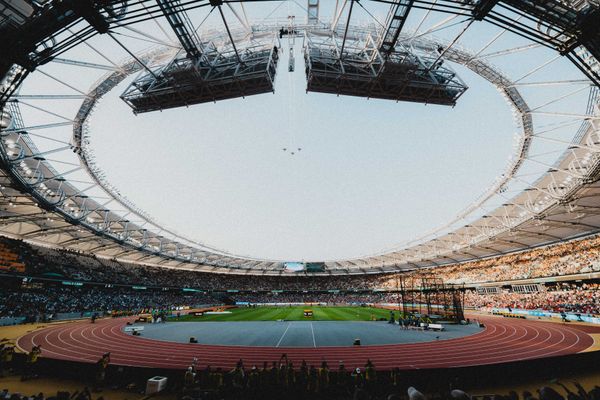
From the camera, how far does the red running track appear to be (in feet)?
55.1

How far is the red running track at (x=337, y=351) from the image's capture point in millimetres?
16781

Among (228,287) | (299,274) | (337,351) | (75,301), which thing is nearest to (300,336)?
(337,351)

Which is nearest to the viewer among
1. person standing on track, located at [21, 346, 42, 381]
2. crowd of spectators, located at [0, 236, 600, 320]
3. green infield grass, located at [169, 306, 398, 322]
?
person standing on track, located at [21, 346, 42, 381]

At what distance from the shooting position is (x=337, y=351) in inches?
754

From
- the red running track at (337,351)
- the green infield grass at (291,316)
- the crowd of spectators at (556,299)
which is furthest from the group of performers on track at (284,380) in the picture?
the crowd of spectators at (556,299)

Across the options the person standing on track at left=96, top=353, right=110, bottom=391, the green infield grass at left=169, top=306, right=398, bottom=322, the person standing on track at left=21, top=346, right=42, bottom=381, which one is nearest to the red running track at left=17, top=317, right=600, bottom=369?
the person standing on track at left=21, top=346, right=42, bottom=381

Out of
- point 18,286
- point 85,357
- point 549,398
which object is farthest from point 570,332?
→ point 18,286

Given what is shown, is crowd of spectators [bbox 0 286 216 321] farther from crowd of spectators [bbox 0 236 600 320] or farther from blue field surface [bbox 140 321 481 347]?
blue field surface [bbox 140 321 481 347]

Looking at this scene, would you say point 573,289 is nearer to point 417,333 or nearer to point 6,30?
point 417,333

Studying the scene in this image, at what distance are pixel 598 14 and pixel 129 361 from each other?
26818mm

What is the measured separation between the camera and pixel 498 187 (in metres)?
31.3

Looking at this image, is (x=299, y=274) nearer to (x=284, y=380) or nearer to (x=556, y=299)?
(x=556, y=299)

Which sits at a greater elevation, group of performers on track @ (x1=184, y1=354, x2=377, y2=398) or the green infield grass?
group of performers on track @ (x1=184, y1=354, x2=377, y2=398)

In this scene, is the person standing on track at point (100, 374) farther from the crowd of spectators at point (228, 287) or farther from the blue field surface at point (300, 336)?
the crowd of spectators at point (228, 287)
